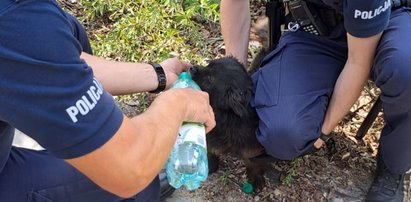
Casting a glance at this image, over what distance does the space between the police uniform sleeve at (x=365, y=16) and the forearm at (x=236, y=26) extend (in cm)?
82

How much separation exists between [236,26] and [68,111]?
1703 mm

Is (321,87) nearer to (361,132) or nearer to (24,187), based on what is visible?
(361,132)

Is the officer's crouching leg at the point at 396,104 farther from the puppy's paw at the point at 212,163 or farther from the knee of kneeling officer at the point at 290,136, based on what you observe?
the puppy's paw at the point at 212,163

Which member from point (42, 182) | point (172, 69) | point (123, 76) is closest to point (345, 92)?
point (172, 69)

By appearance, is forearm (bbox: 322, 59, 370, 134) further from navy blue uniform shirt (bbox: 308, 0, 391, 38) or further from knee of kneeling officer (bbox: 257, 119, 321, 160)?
navy blue uniform shirt (bbox: 308, 0, 391, 38)

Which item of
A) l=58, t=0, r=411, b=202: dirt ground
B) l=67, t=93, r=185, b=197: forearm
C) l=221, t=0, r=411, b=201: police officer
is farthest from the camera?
l=58, t=0, r=411, b=202: dirt ground

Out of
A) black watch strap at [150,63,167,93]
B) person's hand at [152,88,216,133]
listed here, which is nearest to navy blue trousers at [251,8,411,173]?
black watch strap at [150,63,167,93]

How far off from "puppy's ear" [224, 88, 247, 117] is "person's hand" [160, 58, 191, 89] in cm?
25

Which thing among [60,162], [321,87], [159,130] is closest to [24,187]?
[60,162]

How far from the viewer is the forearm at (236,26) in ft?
9.04

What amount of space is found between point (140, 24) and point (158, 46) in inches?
9.4

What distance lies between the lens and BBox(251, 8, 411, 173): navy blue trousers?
214cm

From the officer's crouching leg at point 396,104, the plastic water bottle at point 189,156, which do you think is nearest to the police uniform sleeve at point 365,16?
the officer's crouching leg at point 396,104

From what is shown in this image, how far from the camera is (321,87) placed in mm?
2418
